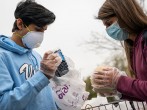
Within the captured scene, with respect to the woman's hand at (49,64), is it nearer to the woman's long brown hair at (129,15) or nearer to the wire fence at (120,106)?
the woman's long brown hair at (129,15)

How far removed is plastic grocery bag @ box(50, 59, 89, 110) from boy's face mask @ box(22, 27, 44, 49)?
1.06ft

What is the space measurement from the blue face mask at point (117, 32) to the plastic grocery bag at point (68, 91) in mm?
508

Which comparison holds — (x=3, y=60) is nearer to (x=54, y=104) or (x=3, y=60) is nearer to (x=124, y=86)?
(x=54, y=104)

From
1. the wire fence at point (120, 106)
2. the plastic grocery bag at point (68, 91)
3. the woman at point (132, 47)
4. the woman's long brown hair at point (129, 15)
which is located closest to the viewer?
the woman at point (132, 47)

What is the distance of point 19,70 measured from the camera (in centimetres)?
292

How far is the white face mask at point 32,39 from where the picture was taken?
3165 mm

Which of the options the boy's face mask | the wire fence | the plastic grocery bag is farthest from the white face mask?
the wire fence

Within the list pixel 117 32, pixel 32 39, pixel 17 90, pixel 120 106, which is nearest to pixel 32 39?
pixel 32 39

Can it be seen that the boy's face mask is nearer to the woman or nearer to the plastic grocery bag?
the plastic grocery bag

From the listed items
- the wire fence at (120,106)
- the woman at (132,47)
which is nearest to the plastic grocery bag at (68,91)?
the woman at (132,47)

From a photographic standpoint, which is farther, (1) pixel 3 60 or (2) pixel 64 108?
(2) pixel 64 108

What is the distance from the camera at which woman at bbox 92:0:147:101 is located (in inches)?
100

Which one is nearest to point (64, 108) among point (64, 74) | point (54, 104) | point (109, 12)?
point (54, 104)

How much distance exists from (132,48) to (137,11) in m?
0.34
